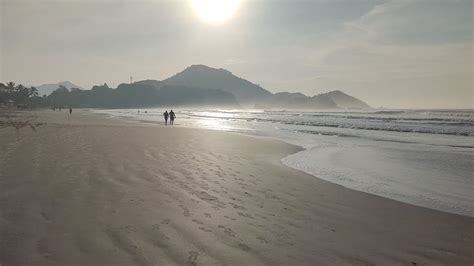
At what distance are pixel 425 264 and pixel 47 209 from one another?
20.0ft

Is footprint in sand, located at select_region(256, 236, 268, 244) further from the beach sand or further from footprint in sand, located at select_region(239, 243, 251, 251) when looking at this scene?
footprint in sand, located at select_region(239, 243, 251, 251)

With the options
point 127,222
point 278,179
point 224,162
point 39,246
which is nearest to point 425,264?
point 127,222

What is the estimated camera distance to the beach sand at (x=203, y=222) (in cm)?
463

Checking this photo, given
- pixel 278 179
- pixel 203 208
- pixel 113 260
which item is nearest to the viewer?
pixel 113 260

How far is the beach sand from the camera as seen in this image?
4.63 metres

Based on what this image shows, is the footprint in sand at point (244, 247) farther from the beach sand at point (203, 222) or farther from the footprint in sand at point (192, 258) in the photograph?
the footprint in sand at point (192, 258)

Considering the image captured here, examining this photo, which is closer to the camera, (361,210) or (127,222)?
(127,222)

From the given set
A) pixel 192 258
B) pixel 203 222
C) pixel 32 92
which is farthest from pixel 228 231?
pixel 32 92

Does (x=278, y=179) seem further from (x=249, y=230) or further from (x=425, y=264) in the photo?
(x=425, y=264)

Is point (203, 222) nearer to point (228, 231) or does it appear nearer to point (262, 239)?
point (228, 231)

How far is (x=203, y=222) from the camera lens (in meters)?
5.91

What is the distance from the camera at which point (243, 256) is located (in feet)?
15.2

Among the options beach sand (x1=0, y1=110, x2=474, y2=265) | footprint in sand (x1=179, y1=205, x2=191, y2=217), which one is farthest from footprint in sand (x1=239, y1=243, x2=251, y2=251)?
footprint in sand (x1=179, y1=205, x2=191, y2=217)

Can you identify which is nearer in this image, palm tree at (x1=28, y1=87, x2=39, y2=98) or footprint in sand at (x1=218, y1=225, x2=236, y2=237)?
Result: footprint in sand at (x1=218, y1=225, x2=236, y2=237)
